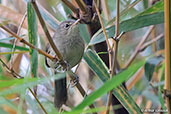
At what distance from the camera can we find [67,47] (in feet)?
5.90

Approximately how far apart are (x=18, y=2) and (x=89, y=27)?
77 cm

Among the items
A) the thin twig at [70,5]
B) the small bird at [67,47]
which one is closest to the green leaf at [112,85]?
the thin twig at [70,5]

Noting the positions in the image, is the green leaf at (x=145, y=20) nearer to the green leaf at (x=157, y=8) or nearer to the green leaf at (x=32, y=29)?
the green leaf at (x=157, y=8)

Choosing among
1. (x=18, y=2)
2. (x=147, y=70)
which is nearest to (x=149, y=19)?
(x=147, y=70)

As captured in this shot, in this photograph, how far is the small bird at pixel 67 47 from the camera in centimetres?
177

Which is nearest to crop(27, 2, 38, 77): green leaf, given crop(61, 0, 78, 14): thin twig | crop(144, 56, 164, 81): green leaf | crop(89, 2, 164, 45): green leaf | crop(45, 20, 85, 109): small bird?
crop(61, 0, 78, 14): thin twig

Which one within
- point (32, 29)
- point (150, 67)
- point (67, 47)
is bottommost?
point (150, 67)

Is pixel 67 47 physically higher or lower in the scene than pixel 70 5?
lower

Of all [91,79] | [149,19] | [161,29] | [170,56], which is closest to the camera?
[170,56]

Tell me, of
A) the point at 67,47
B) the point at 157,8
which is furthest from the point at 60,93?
the point at 157,8

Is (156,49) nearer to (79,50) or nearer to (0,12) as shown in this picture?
(79,50)

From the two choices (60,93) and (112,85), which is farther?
(60,93)

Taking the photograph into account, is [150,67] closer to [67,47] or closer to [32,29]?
[67,47]

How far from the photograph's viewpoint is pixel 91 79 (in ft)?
6.38
